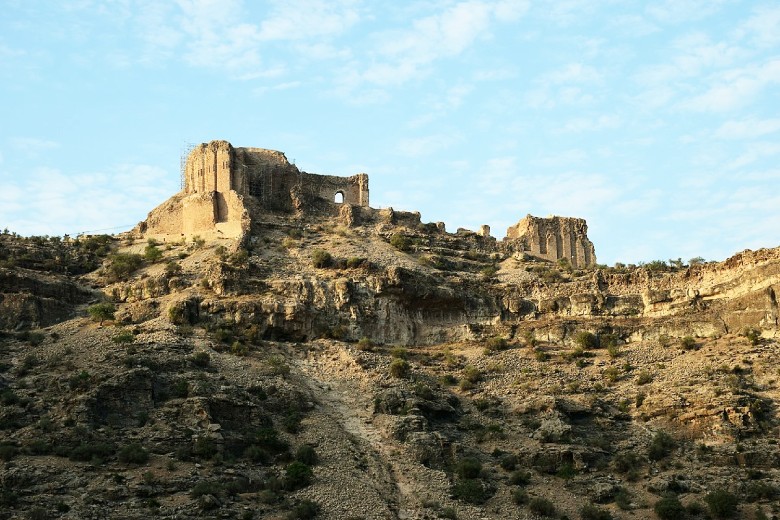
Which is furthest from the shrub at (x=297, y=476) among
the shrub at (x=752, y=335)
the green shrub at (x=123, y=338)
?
the shrub at (x=752, y=335)

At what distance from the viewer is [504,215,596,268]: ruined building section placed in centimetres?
7362

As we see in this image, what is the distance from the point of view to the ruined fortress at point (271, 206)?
218 feet

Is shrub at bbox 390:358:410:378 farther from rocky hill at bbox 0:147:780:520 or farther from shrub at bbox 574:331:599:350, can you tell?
shrub at bbox 574:331:599:350

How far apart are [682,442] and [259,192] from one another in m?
29.2

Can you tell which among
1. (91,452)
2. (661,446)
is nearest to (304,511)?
(91,452)

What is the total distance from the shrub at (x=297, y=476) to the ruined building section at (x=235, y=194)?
21774 millimetres

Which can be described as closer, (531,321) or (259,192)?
(531,321)

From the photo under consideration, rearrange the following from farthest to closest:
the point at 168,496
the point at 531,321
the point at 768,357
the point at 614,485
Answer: the point at 531,321, the point at 768,357, the point at 614,485, the point at 168,496

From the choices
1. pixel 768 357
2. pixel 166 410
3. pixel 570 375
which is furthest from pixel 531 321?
pixel 166 410

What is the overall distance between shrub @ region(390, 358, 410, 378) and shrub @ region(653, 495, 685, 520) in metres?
13.7

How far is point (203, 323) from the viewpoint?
56.5 metres

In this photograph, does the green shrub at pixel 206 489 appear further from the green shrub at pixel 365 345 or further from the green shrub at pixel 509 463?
the green shrub at pixel 365 345

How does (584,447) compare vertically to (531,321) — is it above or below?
below

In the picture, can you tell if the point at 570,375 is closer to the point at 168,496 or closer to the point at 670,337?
the point at 670,337
